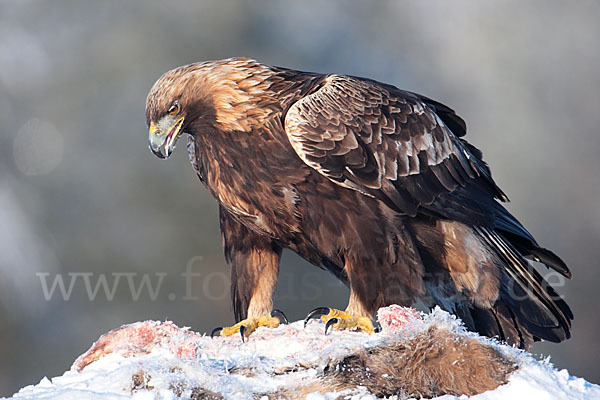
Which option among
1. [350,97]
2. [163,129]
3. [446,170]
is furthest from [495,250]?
[163,129]

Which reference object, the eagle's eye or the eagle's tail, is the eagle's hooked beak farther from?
the eagle's tail

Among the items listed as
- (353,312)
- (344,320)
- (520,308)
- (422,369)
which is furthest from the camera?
(520,308)

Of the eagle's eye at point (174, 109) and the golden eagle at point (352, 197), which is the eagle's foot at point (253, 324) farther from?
the eagle's eye at point (174, 109)

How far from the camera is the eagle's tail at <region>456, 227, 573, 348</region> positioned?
12.6 ft

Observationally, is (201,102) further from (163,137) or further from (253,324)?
(253,324)

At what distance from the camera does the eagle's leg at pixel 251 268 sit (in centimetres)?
388

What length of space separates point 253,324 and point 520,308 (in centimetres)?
154

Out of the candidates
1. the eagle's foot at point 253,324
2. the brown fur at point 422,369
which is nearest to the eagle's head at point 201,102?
the eagle's foot at point 253,324

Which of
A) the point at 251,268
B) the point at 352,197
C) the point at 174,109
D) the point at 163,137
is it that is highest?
the point at 174,109

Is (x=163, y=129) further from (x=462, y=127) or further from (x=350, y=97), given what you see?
(x=462, y=127)

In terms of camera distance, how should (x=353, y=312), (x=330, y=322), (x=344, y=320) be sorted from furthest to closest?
1. (x=353, y=312)
2. (x=344, y=320)
3. (x=330, y=322)

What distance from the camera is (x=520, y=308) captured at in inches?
153

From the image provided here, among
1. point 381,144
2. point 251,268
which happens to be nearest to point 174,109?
point 251,268

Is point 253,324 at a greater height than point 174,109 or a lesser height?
lesser
